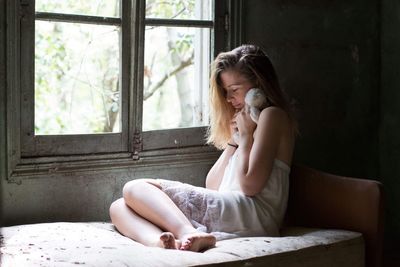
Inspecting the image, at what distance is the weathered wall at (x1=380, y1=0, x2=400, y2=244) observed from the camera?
13.8 feet

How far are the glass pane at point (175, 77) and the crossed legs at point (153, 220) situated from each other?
57 cm

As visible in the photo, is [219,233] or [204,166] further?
[204,166]

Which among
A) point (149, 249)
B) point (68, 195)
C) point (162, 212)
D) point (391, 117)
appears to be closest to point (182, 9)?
point (68, 195)

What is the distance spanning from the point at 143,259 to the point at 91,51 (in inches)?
52.9

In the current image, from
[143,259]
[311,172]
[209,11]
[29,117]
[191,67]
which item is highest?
[209,11]

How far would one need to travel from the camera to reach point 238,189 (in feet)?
10.8

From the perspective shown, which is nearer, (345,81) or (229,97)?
(229,97)

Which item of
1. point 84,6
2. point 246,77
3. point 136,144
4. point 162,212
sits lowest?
point 162,212

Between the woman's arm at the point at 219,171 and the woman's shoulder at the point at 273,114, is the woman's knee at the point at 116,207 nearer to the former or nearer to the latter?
the woman's arm at the point at 219,171

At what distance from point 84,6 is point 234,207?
1257mm

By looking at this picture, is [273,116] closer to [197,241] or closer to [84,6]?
[197,241]

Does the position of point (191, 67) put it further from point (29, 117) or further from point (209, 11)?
point (29, 117)

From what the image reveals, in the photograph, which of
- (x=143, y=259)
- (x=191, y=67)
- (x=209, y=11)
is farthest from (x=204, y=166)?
(x=143, y=259)

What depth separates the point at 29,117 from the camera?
3.29m
